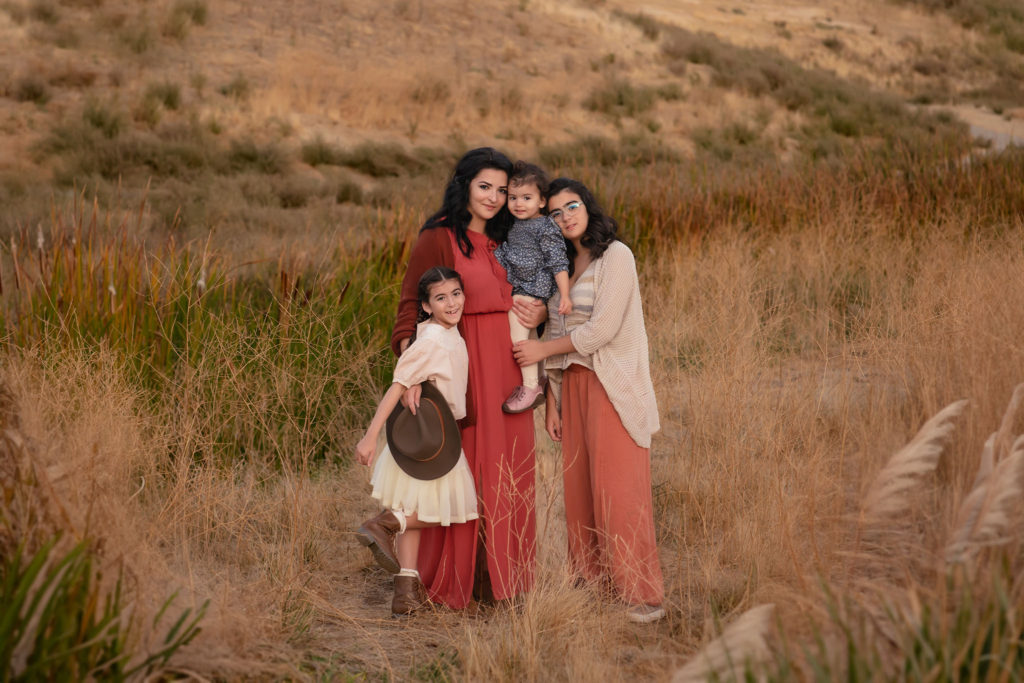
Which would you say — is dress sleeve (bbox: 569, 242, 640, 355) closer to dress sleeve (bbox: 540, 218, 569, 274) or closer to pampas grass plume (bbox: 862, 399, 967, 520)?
dress sleeve (bbox: 540, 218, 569, 274)

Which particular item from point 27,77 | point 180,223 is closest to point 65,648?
point 180,223

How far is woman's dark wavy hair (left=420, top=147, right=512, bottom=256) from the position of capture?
3752mm

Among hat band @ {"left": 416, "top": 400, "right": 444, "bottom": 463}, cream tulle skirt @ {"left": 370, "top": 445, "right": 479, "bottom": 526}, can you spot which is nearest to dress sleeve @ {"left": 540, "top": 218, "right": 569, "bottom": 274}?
hat band @ {"left": 416, "top": 400, "right": 444, "bottom": 463}

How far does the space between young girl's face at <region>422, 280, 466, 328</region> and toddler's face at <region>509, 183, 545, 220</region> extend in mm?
379

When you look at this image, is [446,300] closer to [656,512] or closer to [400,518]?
Result: [400,518]

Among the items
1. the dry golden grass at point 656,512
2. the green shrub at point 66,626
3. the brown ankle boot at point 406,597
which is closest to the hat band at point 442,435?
the brown ankle boot at point 406,597

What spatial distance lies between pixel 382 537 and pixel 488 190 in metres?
1.42

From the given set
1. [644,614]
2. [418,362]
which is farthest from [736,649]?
[418,362]

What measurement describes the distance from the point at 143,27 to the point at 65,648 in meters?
21.4

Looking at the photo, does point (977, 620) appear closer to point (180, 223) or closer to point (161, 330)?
point (161, 330)

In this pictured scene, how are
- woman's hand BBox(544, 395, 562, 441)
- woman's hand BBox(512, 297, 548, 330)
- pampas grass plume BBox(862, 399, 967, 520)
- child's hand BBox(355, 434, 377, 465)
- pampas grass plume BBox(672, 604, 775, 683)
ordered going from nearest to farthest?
pampas grass plume BBox(672, 604, 775, 683)
pampas grass plume BBox(862, 399, 967, 520)
child's hand BBox(355, 434, 377, 465)
woman's hand BBox(512, 297, 548, 330)
woman's hand BBox(544, 395, 562, 441)

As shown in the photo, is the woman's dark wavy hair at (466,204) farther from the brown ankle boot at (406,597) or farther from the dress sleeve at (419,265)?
the brown ankle boot at (406,597)

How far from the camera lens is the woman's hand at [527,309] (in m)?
3.85

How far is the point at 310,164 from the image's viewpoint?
1694 centimetres
